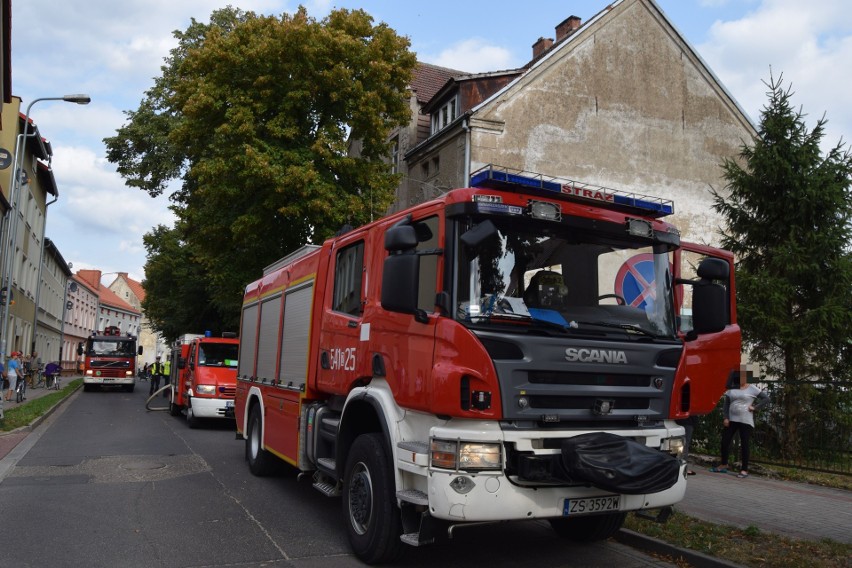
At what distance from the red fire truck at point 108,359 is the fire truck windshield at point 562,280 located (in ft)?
113

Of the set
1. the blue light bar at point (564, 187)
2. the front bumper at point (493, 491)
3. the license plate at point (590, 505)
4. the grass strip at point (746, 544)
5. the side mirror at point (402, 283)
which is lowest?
the grass strip at point (746, 544)

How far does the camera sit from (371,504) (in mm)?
5527

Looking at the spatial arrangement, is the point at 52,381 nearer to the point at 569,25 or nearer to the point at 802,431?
the point at 569,25

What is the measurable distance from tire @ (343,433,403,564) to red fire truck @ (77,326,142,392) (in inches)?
1307

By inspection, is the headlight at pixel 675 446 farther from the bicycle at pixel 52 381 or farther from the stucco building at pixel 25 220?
the bicycle at pixel 52 381

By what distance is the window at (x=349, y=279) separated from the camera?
6.48m

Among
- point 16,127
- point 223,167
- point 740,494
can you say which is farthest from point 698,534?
point 16,127

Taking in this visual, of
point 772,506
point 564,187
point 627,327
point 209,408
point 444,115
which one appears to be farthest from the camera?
point 444,115

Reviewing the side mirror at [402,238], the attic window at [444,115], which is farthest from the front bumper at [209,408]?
the attic window at [444,115]

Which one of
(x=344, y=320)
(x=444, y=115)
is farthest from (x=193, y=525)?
(x=444, y=115)

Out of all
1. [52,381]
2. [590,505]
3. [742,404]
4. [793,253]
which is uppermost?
[793,253]

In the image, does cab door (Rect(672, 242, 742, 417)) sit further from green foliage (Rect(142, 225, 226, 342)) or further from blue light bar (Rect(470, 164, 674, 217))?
green foliage (Rect(142, 225, 226, 342))

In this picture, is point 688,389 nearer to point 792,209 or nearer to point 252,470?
point 252,470

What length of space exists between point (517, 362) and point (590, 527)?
96.0 inches
